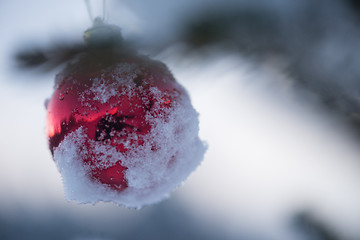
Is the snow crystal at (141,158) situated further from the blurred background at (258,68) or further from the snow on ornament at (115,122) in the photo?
the blurred background at (258,68)

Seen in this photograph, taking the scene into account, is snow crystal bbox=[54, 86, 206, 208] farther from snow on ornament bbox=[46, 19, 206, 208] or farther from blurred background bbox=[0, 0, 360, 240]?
blurred background bbox=[0, 0, 360, 240]

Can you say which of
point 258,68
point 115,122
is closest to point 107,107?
point 115,122

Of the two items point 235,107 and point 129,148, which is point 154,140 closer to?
point 129,148

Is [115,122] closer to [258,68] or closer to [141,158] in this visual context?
[141,158]

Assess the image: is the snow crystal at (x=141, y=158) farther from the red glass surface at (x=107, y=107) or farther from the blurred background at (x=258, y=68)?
the blurred background at (x=258, y=68)

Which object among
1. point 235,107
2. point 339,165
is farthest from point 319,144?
point 235,107

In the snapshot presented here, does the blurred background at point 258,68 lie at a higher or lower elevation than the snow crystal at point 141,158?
higher

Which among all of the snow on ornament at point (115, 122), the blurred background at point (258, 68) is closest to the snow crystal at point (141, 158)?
the snow on ornament at point (115, 122)

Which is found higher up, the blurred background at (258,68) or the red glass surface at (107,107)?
the blurred background at (258,68)
